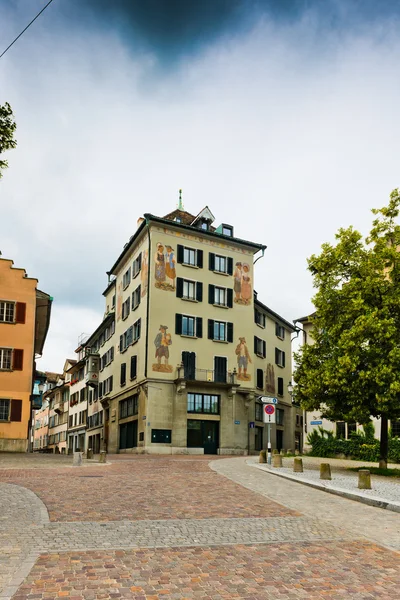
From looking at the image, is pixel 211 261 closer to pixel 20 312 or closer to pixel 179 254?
pixel 179 254

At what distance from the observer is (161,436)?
39781mm

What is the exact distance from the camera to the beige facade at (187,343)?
40.8m

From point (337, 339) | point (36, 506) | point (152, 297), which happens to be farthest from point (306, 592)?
point (152, 297)

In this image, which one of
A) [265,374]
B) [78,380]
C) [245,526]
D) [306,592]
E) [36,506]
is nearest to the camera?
[306,592]

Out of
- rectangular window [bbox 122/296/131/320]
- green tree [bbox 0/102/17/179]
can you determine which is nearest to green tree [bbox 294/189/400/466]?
green tree [bbox 0/102/17/179]

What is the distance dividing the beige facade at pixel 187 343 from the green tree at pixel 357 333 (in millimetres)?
16545

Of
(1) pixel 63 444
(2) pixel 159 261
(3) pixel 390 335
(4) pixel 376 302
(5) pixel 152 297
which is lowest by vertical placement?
(1) pixel 63 444

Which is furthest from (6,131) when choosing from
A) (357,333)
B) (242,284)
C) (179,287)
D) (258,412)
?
(258,412)

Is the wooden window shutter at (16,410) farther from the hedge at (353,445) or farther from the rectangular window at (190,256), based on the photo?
the hedge at (353,445)

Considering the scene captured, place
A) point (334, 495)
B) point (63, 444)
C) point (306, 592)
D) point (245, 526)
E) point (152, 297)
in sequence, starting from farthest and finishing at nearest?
point (63, 444) < point (152, 297) < point (334, 495) < point (245, 526) < point (306, 592)

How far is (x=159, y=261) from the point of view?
4238cm

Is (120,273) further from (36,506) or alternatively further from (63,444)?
(36,506)

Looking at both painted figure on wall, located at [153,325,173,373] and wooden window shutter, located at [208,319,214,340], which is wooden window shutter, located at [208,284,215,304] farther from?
painted figure on wall, located at [153,325,173,373]

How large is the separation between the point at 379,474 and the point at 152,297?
22248 millimetres
